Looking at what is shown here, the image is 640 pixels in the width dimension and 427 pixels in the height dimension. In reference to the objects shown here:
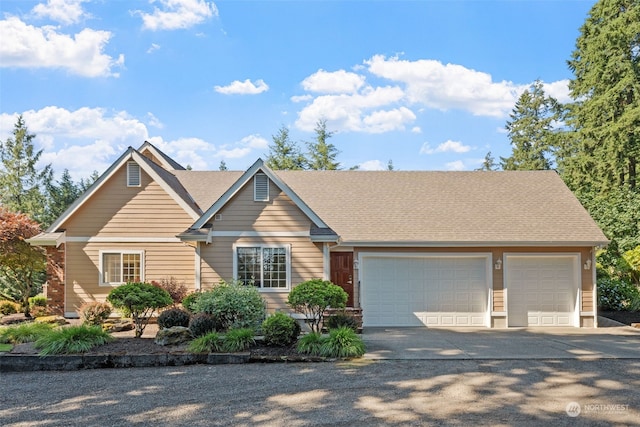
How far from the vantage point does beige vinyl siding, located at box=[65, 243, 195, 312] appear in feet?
44.5

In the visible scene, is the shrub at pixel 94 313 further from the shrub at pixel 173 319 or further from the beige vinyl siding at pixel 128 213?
the shrub at pixel 173 319

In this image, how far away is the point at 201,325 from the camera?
1003 centimetres

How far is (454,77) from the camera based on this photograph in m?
22.0

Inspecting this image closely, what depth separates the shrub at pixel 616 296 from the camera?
1539 cm

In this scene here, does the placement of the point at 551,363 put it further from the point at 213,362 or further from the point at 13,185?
the point at 13,185

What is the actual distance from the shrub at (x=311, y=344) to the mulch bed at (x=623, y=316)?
10.5 metres

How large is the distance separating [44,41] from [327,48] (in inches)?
340

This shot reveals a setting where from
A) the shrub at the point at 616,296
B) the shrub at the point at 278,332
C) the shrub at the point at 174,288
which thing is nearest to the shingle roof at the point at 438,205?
the shrub at the point at 616,296

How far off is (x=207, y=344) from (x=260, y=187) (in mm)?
4877

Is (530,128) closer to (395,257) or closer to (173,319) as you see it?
(395,257)

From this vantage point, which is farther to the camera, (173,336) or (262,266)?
(262,266)

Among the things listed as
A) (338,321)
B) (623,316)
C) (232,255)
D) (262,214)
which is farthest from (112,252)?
(623,316)

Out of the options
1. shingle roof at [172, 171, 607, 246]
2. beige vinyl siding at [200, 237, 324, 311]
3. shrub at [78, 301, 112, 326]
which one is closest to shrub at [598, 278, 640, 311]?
shingle roof at [172, 171, 607, 246]

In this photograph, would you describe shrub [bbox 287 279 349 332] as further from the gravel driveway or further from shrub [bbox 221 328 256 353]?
the gravel driveway
